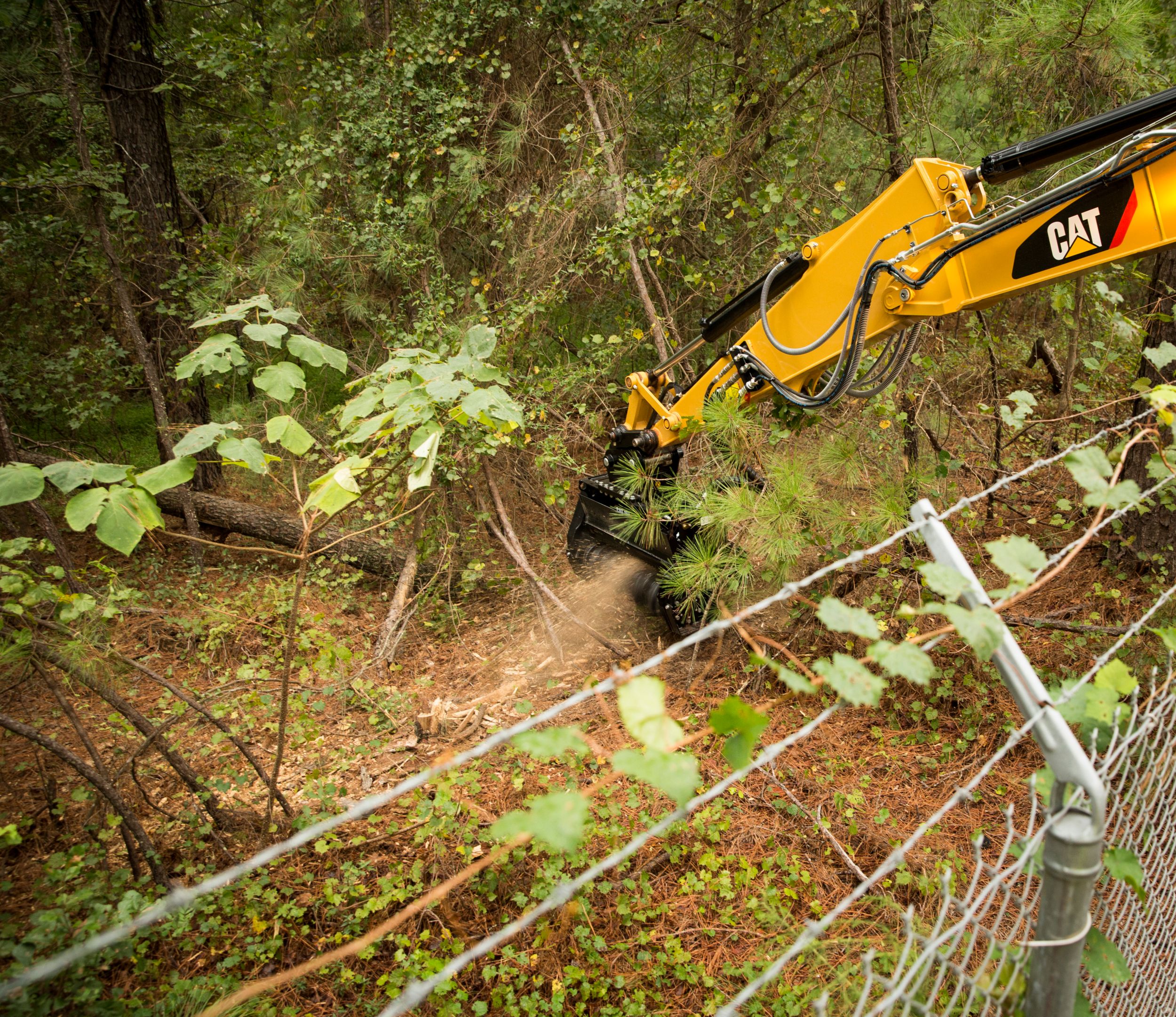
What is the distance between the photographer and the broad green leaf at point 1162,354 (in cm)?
213

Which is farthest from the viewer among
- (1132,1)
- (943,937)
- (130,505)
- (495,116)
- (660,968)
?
(495,116)

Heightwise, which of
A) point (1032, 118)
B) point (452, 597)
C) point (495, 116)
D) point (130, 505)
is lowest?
point (452, 597)

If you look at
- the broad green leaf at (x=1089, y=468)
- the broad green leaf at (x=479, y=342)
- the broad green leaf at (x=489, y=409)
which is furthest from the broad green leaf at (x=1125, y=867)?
the broad green leaf at (x=479, y=342)

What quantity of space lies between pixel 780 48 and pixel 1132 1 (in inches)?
89.0

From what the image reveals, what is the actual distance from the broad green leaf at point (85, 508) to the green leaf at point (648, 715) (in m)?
1.41

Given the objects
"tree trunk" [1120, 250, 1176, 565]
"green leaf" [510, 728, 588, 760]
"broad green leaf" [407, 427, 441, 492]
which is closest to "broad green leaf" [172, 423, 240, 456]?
"broad green leaf" [407, 427, 441, 492]

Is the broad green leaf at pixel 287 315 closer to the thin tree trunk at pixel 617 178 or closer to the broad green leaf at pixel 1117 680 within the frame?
the broad green leaf at pixel 1117 680

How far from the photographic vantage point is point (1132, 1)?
3943mm

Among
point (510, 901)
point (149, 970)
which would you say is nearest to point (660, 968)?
point (510, 901)

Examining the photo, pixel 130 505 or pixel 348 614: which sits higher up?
pixel 130 505

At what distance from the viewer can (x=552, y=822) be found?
0.97m

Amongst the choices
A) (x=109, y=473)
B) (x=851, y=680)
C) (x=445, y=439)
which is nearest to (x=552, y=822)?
(x=851, y=680)

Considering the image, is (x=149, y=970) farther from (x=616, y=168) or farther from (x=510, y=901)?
(x=616, y=168)

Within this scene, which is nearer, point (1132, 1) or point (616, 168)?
point (1132, 1)
